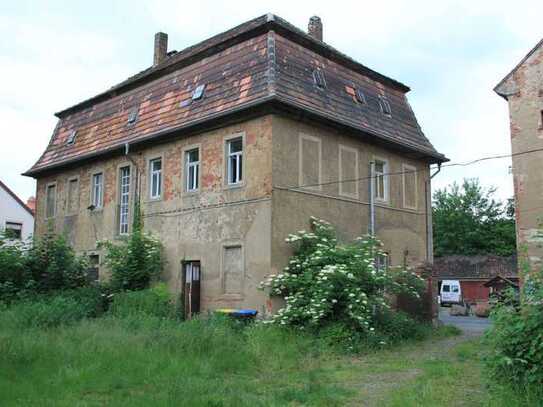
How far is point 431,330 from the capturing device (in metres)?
18.0

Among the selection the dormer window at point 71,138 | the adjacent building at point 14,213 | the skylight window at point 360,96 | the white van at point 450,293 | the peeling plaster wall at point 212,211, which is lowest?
the white van at point 450,293

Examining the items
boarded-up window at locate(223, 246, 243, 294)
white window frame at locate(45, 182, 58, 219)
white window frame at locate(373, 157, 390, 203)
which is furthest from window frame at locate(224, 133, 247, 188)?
white window frame at locate(45, 182, 58, 219)

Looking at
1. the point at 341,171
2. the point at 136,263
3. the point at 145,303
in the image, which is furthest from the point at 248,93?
the point at 145,303

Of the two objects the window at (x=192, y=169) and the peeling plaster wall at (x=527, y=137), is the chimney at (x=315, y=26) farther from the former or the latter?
the peeling plaster wall at (x=527, y=137)

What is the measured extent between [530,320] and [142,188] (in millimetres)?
15080

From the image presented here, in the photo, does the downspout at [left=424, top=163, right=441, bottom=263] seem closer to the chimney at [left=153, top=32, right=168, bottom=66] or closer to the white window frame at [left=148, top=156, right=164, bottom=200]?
the white window frame at [left=148, top=156, right=164, bottom=200]

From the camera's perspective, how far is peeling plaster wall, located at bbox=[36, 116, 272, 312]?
16484mm

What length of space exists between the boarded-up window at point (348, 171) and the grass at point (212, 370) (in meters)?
5.62

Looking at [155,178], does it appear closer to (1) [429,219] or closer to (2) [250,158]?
(2) [250,158]

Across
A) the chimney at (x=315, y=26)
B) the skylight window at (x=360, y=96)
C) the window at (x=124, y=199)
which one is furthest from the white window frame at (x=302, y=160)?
the window at (x=124, y=199)

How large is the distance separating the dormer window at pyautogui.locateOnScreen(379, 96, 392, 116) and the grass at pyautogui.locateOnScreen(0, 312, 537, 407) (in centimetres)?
924

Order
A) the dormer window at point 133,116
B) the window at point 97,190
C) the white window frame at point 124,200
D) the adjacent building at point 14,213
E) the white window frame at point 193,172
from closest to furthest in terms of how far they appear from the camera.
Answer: the white window frame at point 193,172 → the white window frame at point 124,200 → the dormer window at point 133,116 → the window at point 97,190 → the adjacent building at point 14,213

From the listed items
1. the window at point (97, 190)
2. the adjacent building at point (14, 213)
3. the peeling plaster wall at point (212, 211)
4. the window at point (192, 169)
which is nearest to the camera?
the peeling plaster wall at point (212, 211)

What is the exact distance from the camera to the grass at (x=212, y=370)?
8391 mm
